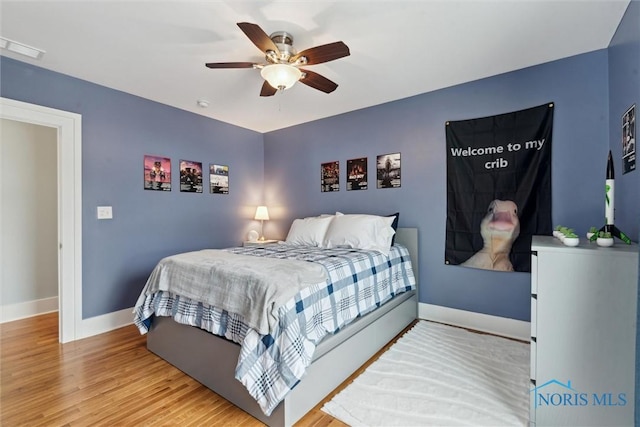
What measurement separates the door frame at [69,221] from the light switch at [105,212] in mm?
164

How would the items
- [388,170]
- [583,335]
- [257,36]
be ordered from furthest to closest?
[388,170] → [257,36] → [583,335]

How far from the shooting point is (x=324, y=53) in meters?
1.88

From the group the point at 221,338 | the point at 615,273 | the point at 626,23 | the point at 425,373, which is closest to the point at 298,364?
the point at 221,338

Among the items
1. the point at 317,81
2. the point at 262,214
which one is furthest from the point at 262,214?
the point at 317,81

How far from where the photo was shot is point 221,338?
185 centimetres

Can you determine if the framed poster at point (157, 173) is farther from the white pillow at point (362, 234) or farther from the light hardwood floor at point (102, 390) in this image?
the white pillow at point (362, 234)

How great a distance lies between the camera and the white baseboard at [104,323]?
2783 millimetres

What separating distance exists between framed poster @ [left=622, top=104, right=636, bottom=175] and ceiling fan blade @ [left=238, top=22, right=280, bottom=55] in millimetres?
2214

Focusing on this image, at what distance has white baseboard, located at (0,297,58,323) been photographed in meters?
3.18

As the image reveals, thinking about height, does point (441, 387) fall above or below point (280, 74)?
below

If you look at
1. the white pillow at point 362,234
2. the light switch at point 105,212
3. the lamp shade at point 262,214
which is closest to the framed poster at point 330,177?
the white pillow at point 362,234

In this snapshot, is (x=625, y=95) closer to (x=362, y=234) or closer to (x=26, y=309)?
(x=362, y=234)

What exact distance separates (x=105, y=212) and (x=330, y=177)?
2515 mm

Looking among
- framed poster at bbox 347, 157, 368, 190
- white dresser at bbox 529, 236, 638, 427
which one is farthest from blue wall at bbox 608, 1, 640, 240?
framed poster at bbox 347, 157, 368, 190
